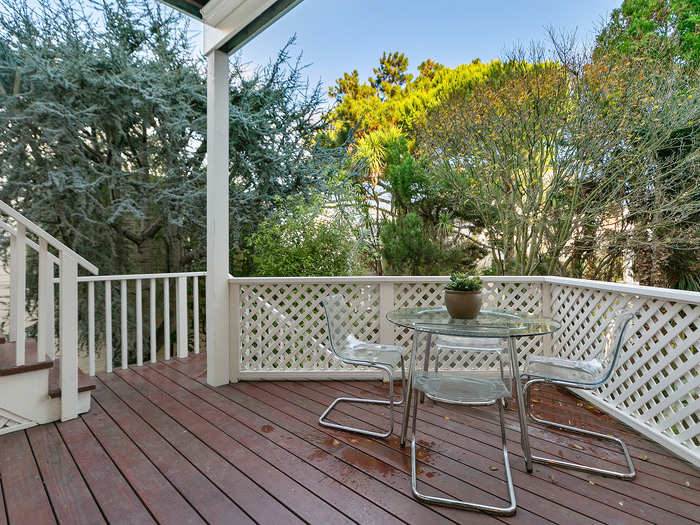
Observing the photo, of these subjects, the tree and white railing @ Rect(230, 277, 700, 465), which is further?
the tree

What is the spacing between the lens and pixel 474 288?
7.02 ft

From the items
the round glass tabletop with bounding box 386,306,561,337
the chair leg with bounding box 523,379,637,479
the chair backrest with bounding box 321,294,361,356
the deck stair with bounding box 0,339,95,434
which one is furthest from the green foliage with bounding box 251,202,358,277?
the chair leg with bounding box 523,379,637,479

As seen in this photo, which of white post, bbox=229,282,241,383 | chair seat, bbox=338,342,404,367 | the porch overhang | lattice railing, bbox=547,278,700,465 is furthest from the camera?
white post, bbox=229,282,241,383

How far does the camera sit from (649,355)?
228 centimetres

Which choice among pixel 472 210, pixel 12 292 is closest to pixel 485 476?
pixel 12 292

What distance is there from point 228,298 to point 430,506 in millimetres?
2206

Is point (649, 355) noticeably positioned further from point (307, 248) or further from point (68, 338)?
point (68, 338)

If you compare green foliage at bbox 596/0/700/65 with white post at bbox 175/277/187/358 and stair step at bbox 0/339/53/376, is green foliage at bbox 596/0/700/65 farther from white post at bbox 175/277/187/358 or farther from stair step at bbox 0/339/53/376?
stair step at bbox 0/339/53/376

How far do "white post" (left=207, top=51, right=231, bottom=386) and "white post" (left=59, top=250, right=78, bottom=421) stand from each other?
90 cm

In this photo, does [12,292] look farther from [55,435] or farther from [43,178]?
[43,178]

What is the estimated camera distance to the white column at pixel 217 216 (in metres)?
3.00

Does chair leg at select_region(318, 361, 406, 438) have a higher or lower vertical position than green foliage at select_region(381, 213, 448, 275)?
lower

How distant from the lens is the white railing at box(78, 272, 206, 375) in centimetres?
341

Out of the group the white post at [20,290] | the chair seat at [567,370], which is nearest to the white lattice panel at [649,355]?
the chair seat at [567,370]
